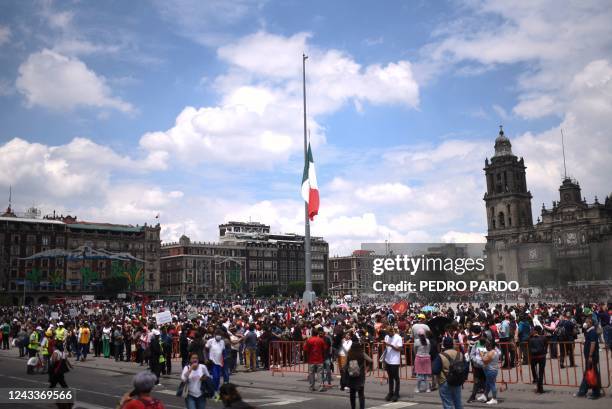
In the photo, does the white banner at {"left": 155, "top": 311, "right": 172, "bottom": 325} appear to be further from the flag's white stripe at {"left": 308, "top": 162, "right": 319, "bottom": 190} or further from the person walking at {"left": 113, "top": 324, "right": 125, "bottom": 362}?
the flag's white stripe at {"left": 308, "top": 162, "right": 319, "bottom": 190}

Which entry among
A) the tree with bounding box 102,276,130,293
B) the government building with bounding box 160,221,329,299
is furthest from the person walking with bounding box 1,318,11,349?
the government building with bounding box 160,221,329,299

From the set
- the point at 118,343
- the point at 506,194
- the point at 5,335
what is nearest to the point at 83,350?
the point at 118,343

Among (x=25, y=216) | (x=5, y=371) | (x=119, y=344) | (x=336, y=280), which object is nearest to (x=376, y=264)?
(x=119, y=344)

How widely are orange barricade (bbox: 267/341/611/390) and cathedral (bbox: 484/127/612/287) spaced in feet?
295

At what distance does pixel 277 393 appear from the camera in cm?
1492

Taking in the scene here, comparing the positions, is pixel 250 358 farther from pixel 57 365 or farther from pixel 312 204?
pixel 312 204

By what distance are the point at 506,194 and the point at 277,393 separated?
11753 centimetres

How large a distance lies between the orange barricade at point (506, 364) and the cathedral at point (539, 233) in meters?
90.0

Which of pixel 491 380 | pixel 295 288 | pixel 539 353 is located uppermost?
pixel 295 288

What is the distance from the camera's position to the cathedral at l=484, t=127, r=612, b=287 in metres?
104

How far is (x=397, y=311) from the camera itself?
92.1 feet

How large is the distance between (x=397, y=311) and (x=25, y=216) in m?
110

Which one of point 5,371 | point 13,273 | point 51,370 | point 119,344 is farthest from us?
point 13,273

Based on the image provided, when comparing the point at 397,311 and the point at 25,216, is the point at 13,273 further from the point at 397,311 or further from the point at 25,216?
the point at 397,311
